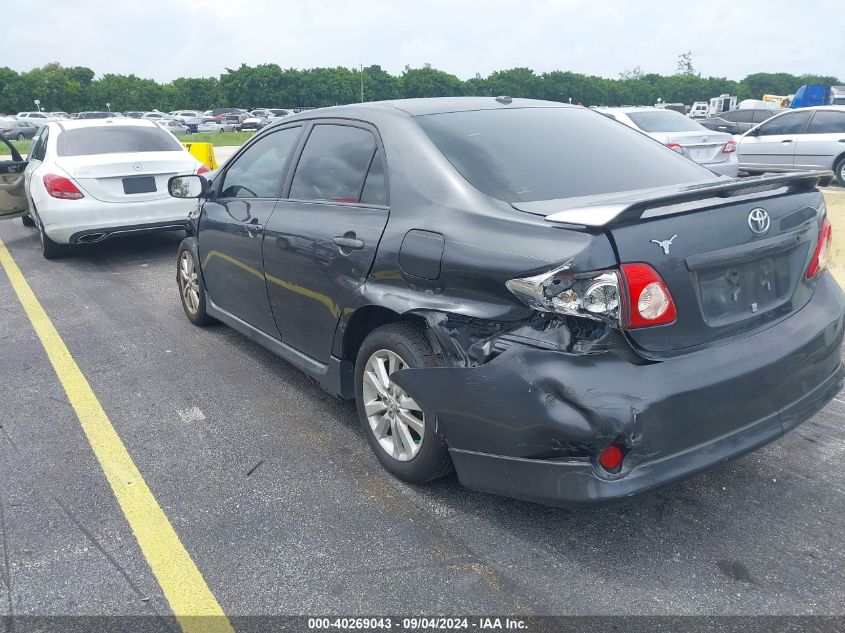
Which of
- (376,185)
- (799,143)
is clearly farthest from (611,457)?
(799,143)

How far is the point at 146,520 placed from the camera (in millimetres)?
3031

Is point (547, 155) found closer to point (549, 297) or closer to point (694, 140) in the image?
point (549, 297)

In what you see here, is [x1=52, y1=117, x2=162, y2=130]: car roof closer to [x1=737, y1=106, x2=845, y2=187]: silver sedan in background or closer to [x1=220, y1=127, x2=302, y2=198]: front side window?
[x1=220, y1=127, x2=302, y2=198]: front side window

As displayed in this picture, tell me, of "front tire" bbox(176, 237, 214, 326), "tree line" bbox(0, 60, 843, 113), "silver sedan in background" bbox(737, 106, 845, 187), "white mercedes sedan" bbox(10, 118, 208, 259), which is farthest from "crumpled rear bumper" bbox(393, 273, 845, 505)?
"tree line" bbox(0, 60, 843, 113)

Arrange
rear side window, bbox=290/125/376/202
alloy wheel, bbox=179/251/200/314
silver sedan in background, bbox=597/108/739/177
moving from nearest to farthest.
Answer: rear side window, bbox=290/125/376/202, alloy wheel, bbox=179/251/200/314, silver sedan in background, bbox=597/108/739/177

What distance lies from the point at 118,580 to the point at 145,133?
727 centimetres

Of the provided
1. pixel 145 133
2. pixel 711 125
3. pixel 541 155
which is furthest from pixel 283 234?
pixel 711 125

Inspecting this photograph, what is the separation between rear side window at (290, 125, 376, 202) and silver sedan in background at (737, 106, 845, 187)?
482 inches

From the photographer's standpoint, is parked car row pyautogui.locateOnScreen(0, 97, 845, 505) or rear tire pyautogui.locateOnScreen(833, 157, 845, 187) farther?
rear tire pyautogui.locateOnScreen(833, 157, 845, 187)

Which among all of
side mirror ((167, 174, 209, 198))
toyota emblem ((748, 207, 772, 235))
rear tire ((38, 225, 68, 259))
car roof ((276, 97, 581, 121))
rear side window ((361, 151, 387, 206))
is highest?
car roof ((276, 97, 581, 121))

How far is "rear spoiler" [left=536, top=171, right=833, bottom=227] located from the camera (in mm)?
2391

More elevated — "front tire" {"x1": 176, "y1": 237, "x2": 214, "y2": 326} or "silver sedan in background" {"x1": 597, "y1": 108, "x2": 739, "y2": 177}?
"silver sedan in background" {"x1": 597, "y1": 108, "x2": 739, "y2": 177}

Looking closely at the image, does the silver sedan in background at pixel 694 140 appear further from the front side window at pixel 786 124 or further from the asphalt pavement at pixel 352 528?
the asphalt pavement at pixel 352 528

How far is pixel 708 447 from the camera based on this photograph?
8.33 ft
